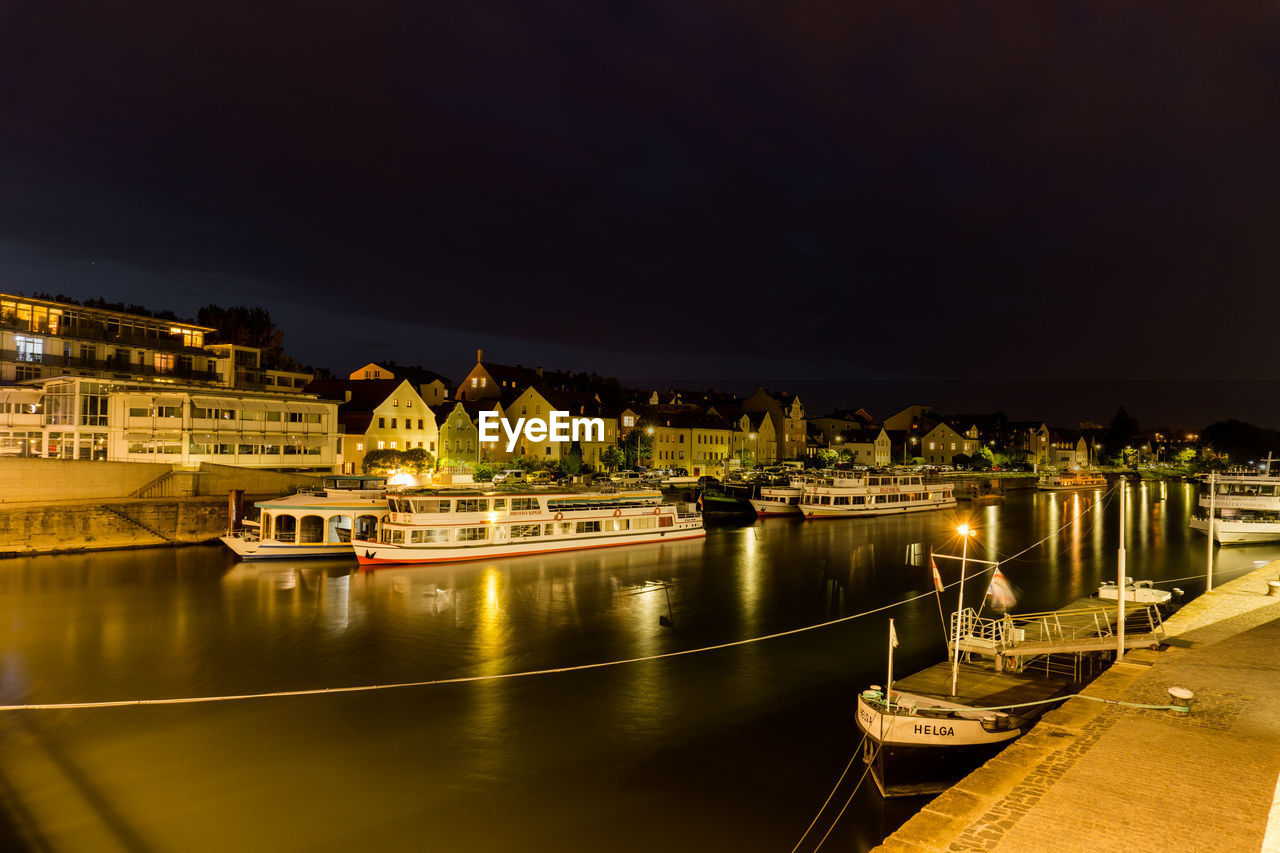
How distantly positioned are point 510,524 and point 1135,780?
104ft

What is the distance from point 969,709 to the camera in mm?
13164

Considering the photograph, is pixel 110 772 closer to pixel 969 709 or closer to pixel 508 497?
pixel 969 709

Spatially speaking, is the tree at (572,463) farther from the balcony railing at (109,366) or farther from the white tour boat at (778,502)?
the balcony railing at (109,366)

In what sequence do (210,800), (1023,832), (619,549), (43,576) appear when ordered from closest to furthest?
1. (1023,832)
2. (210,800)
3. (43,576)
4. (619,549)

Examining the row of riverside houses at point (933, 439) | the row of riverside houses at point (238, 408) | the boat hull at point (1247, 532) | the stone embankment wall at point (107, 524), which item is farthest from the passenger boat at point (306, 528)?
the row of riverside houses at point (933, 439)

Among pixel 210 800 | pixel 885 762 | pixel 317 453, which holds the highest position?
pixel 317 453

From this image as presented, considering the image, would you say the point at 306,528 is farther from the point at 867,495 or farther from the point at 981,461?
the point at 981,461

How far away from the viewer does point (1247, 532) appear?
143 feet

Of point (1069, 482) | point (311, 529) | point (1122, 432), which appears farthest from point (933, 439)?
point (311, 529)

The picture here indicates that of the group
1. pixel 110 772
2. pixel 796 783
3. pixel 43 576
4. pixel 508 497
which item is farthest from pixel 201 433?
pixel 796 783

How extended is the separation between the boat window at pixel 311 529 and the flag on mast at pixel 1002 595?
32.8 meters

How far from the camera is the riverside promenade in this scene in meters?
7.70

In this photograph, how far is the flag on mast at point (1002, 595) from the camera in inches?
1125

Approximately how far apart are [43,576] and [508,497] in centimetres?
2098
